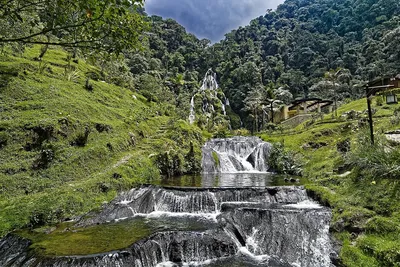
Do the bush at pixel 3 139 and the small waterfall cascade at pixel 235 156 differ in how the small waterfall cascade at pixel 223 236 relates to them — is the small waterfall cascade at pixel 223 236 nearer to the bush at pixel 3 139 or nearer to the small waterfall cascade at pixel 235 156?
the bush at pixel 3 139

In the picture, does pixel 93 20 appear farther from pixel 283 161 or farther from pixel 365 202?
pixel 283 161

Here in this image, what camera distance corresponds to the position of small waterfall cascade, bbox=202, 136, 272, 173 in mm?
25922

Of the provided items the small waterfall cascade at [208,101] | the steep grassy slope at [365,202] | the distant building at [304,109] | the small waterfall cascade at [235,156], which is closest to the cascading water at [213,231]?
the steep grassy slope at [365,202]

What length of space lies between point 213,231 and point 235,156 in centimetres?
1899

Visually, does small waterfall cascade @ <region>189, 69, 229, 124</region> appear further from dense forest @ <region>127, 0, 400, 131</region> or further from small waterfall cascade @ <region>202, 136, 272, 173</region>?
small waterfall cascade @ <region>202, 136, 272, 173</region>

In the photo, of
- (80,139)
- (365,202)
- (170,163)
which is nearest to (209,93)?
(170,163)

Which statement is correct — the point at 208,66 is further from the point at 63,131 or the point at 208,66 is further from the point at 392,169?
the point at 392,169

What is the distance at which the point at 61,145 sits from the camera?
53.0ft

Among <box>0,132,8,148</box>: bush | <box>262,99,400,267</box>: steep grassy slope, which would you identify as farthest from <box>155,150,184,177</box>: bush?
<box>262,99,400,267</box>: steep grassy slope

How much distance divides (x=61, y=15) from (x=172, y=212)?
35.7ft

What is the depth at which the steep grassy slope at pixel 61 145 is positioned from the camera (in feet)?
39.3

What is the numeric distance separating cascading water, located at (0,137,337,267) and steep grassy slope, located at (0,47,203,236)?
1403 mm

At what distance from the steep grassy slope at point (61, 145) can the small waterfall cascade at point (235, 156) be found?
284cm

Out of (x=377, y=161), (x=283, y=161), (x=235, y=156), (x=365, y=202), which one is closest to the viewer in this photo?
(x=365, y=202)
